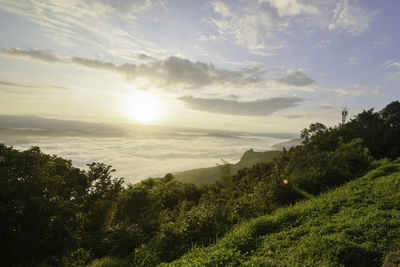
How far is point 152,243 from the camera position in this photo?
714 centimetres

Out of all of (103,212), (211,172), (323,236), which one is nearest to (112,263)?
(103,212)

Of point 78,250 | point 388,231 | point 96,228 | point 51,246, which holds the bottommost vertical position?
point 96,228

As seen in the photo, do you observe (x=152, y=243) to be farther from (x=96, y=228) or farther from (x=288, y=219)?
(x=288, y=219)

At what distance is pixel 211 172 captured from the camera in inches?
2997

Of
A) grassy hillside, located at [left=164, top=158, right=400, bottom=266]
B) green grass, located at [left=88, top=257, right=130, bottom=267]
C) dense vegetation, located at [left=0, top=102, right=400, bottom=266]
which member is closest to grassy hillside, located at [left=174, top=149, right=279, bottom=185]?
dense vegetation, located at [left=0, top=102, right=400, bottom=266]

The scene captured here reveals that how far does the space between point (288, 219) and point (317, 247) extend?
202 centimetres

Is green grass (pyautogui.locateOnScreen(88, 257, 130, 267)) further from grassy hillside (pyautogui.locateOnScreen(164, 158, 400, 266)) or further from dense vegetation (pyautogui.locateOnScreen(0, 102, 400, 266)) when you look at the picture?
grassy hillside (pyautogui.locateOnScreen(164, 158, 400, 266))

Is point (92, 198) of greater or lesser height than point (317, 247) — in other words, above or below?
below

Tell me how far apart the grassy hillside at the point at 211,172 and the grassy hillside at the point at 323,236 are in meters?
38.4

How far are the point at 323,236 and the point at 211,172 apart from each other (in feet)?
237

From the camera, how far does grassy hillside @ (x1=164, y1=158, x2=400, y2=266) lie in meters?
4.15

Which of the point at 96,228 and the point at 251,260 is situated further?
the point at 96,228

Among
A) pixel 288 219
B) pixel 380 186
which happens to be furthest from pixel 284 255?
pixel 380 186

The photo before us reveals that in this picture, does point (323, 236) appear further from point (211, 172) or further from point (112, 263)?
point (211, 172)
